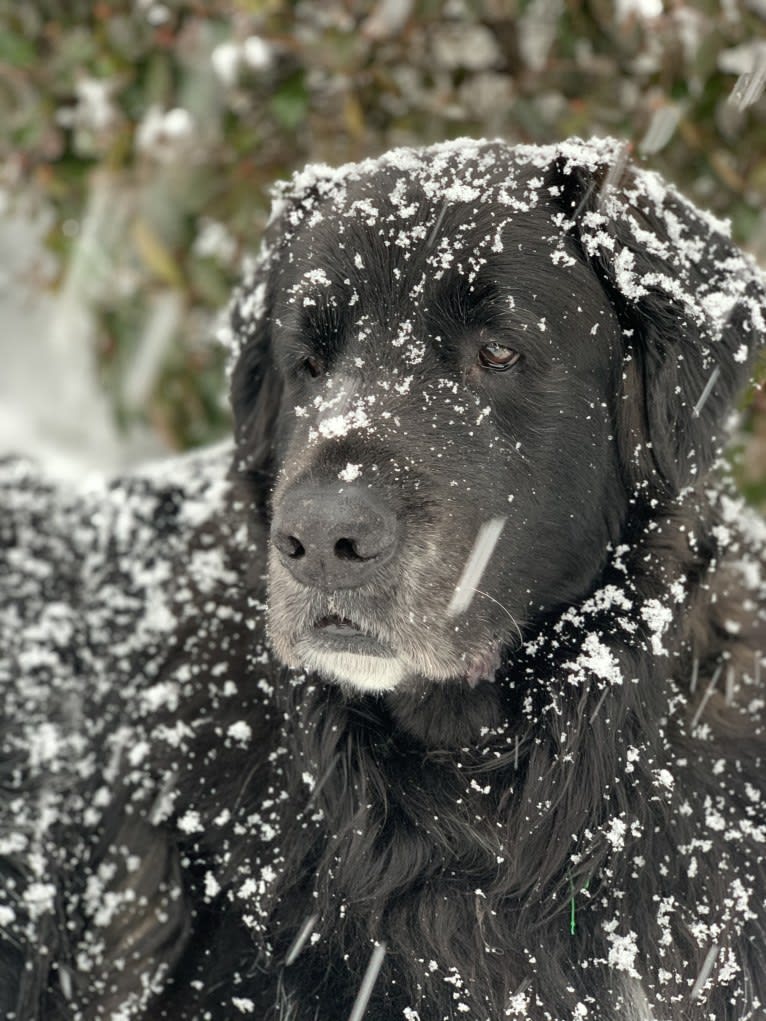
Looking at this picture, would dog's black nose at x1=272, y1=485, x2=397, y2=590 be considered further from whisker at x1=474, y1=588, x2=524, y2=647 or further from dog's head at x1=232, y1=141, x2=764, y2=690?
whisker at x1=474, y1=588, x2=524, y2=647

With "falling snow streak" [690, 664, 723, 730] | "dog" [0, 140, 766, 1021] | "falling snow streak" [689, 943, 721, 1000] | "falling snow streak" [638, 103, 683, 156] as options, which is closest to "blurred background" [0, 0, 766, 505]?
"falling snow streak" [638, 103, 683, 156]

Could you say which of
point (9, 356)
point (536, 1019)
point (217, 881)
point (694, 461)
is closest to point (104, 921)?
point (217, 881)

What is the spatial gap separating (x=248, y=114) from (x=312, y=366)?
254 cm

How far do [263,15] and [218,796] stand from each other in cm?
283

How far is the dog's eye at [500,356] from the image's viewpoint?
2.46 m

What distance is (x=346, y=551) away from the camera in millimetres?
2295

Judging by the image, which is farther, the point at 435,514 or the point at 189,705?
the point at 189,705

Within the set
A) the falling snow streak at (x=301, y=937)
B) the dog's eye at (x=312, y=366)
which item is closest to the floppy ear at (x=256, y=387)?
the dog's eye at (x=312, y=366)

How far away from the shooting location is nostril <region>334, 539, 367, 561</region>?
89.9 inches

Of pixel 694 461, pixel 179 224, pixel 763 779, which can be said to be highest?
pixel 179 224

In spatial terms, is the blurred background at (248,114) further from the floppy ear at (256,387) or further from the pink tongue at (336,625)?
the pink tongue at (336,625)

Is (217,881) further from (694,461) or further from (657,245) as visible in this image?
(657,245)

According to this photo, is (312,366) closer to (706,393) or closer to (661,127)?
(706,393)

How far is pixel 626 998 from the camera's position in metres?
2.49
